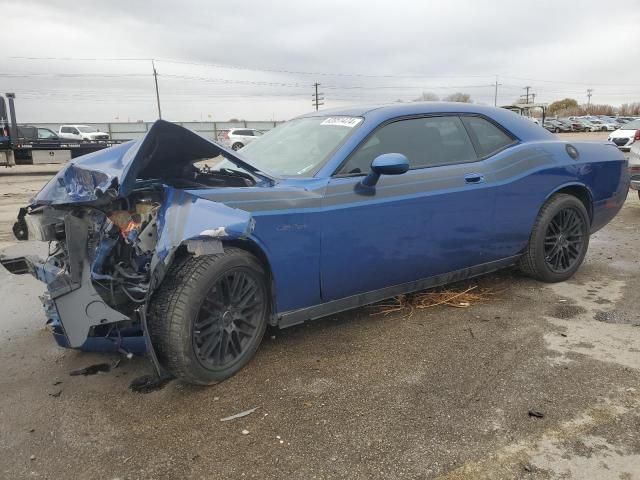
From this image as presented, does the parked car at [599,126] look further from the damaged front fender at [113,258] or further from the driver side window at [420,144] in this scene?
the damaged front fender at [113,258]

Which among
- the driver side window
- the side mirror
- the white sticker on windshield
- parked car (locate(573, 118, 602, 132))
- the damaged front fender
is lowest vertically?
the damaged front fender

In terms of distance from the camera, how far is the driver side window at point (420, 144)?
141 inches

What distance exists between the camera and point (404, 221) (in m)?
3.59

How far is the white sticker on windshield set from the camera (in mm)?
3711

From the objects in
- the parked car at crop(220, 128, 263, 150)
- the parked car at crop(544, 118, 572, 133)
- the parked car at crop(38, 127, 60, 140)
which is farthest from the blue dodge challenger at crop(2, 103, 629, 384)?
the parked car at crop(544, 118, 572, 133)

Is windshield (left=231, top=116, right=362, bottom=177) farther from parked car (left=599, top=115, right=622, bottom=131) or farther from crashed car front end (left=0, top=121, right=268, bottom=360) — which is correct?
parked car (left=599, top=115, right=622, bottom=131)

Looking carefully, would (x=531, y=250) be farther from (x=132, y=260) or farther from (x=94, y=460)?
(x=94, y=460)

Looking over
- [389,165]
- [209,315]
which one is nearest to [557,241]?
[389,165]

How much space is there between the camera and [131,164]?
2.79 meters

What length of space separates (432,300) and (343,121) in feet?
5.44

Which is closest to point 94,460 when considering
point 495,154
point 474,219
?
point 474,219

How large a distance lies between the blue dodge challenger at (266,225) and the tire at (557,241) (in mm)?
216

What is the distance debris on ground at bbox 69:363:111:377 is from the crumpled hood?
1.04 metres

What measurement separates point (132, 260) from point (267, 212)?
0.82m
